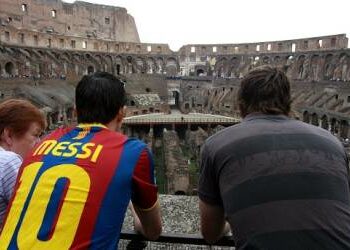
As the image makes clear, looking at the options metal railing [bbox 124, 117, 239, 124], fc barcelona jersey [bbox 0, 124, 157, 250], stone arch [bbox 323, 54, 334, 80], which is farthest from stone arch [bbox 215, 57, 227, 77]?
fc barcelona jersey [bbox 0, 124, 157, 250]

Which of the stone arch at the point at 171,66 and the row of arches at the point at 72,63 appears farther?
the stone arch at the point at 171,66

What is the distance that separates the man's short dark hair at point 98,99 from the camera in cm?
239

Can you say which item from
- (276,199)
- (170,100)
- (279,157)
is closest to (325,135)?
(279,157)

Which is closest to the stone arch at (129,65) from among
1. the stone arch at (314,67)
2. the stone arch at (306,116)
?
the stone arch at (314,67)

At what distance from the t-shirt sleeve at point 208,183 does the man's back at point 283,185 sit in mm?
36

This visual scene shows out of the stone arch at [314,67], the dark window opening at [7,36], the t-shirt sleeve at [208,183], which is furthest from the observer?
the stone arch at [314,67]

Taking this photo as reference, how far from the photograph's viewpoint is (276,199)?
2.01 metres

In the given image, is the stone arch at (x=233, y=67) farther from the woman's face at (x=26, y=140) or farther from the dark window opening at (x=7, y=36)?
the woman's face at (x=26, y=140)

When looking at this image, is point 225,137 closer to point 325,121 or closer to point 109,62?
point 325,121

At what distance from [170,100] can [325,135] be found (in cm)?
4510

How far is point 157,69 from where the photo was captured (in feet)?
166

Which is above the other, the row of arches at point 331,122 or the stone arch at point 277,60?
the stone arch at point 277,60

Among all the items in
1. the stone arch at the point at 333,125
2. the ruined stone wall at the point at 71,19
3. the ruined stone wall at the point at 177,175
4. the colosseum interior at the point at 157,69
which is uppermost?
the ruined stone wall at the point at 71,19

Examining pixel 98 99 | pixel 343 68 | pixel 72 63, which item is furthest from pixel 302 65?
pixel 98 99
